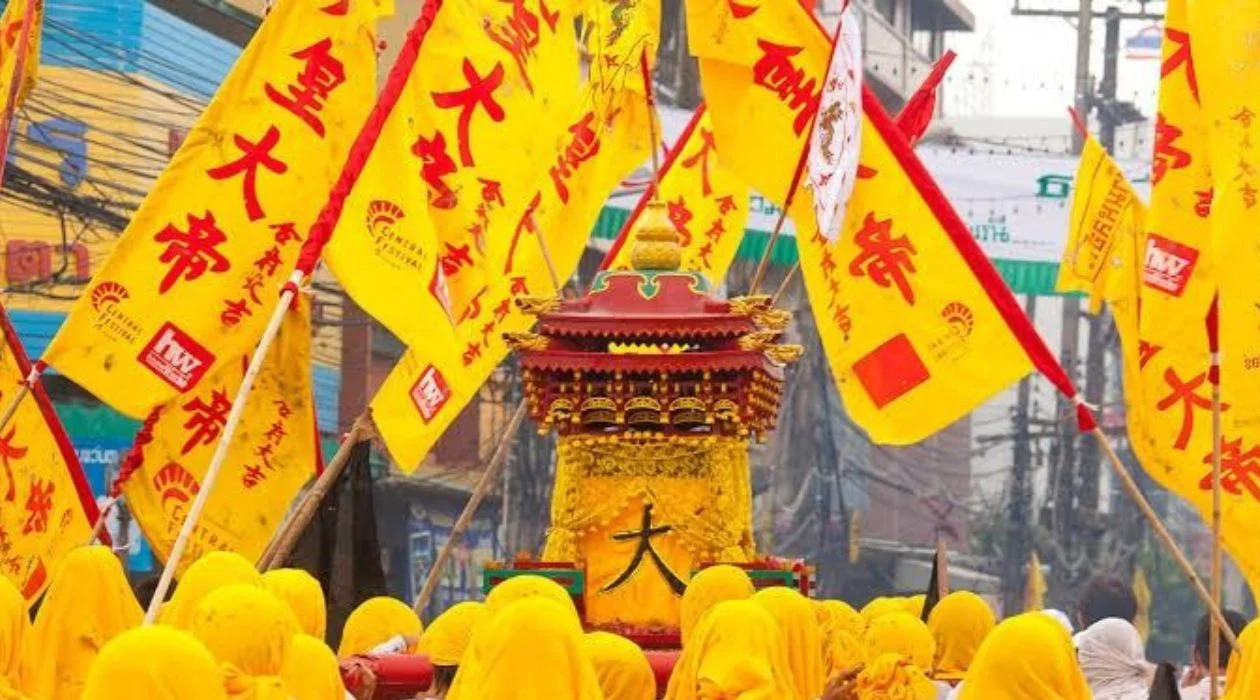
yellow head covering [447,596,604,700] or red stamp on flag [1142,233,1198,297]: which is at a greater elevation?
red stamp on flag [1142,233,1198,297]

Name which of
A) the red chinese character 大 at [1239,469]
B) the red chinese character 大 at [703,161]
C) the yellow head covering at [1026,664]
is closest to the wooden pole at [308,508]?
the red chinese character 大 at [1239,469]

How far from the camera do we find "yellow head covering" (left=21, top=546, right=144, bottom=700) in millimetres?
10797

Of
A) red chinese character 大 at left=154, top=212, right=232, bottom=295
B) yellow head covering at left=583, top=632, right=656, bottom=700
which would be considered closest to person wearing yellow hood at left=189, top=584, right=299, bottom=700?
yellow head covering at left=583, top=632, right=656, bottom=700

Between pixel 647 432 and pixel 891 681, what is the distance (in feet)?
13.6

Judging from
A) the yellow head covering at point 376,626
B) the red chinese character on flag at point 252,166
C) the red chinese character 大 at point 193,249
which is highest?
the red chinese character on flag at point 252,166

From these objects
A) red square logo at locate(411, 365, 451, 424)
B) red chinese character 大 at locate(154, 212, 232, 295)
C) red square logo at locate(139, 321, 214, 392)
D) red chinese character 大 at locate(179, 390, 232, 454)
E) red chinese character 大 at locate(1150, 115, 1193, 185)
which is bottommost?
red chinese character 大 at locate(179, 390, 232, 454)

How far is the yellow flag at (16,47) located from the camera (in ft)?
48.0

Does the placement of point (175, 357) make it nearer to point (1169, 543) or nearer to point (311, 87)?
point (311, 87)

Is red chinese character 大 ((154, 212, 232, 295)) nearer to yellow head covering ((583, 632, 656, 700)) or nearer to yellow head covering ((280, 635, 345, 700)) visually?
yellow head covering ((583, 632, 656, 700))

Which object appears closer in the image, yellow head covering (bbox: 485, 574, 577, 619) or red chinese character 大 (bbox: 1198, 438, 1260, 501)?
yellow head covering (bbox: 485, 574, 577, 619)

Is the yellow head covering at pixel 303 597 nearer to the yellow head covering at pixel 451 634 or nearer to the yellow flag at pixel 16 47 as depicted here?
the yellow head covering at pixel 451 634

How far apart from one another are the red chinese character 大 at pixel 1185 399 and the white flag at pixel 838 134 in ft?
5.36

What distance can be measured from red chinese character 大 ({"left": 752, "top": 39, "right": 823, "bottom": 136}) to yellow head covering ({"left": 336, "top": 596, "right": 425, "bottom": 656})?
11.1ft

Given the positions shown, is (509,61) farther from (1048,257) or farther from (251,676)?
(1048,257)
